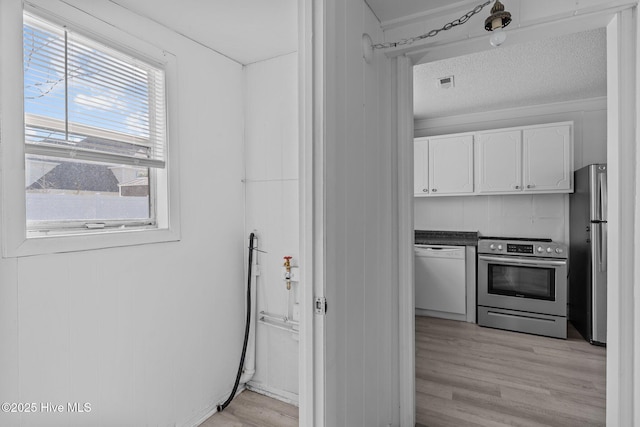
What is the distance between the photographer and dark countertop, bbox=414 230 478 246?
3893mm

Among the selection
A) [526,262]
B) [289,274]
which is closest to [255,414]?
[289,274]

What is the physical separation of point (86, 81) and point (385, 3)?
1528 millimetres

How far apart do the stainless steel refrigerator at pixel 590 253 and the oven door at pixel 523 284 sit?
8.5 inches

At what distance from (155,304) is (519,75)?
3.49 metres

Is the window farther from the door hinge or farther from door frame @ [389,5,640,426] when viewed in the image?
door frame @ [389,5,640,426]

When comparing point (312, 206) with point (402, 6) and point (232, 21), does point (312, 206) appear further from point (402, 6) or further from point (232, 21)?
point (232, 21)

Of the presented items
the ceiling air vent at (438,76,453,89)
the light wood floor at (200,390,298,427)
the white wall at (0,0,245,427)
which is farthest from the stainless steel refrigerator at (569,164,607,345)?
the white wall at (0,0,245,427)

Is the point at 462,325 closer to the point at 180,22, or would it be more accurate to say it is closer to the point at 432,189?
the point at 432,189

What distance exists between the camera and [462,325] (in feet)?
12.3

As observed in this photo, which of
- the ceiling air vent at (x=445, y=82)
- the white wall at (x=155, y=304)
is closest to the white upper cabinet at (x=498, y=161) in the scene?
the ceiling air vent at (x=445, y=82)

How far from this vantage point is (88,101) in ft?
5.38

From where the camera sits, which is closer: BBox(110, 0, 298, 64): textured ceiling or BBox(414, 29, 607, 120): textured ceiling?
BBox(110, 0, 298, 64): textured ceiling

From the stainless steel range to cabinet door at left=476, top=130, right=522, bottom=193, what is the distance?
2.20 feet
